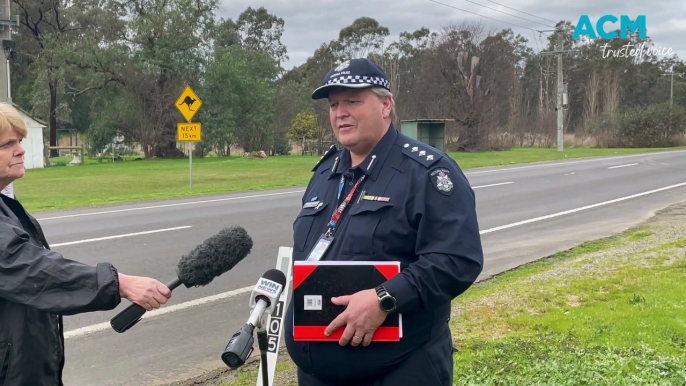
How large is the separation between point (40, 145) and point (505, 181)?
25.4 m

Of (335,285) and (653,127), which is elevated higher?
(653,127)

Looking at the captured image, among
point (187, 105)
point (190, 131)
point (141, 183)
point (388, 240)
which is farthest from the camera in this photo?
point (141, 183)

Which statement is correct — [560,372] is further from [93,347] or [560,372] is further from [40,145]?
[40,145]

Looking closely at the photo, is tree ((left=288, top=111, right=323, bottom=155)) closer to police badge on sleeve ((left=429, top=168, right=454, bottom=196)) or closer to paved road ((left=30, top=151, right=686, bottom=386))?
paved road ((left=30, top=151, right=686, bottom=386))

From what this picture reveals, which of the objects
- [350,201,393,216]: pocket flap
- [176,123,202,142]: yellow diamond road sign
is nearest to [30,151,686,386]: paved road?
[350,201,393,216]: pocket flap

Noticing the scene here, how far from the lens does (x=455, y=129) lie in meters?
51.3

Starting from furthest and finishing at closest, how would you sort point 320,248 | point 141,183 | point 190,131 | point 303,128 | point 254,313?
point 303,128 < point 141,183 < point 190,131 < point 320,248 < point 254,313

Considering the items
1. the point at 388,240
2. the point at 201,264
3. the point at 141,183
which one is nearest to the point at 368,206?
the point at 388,240

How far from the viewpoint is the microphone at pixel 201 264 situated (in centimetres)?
246

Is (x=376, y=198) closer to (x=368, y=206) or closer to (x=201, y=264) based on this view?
(x=368, y=206)

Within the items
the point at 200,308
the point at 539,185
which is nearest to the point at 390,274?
the point at 200,308

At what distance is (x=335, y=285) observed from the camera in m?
2.53

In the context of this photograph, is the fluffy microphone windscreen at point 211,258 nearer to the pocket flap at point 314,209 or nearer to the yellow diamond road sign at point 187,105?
the pocket flap at point 314,209

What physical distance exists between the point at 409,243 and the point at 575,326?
11.2 feet
